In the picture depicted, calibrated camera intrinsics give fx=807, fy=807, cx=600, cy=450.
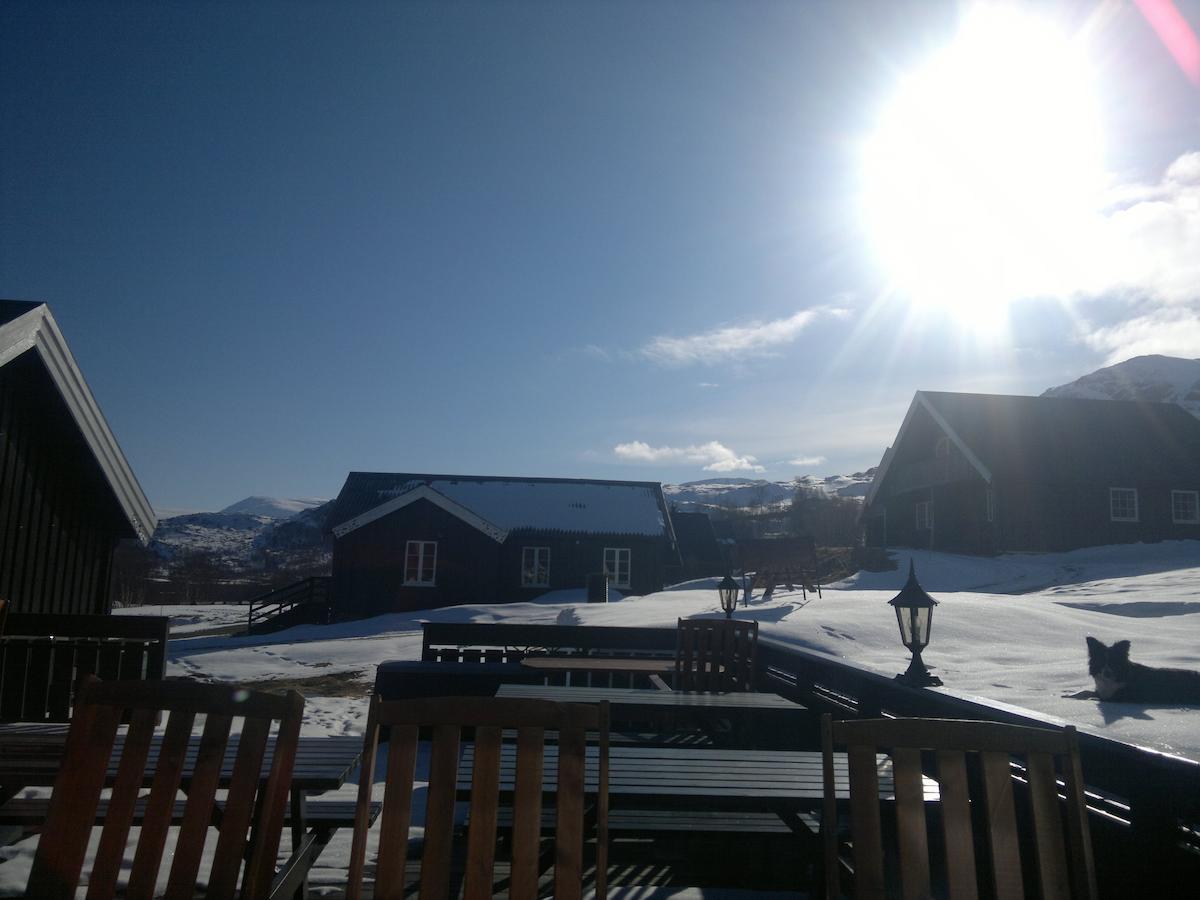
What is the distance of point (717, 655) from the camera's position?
630 cm

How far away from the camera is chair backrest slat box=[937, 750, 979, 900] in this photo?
1.99m

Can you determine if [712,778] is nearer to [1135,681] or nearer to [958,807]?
[958,807]

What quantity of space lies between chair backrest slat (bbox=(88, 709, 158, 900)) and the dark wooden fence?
4843 mm

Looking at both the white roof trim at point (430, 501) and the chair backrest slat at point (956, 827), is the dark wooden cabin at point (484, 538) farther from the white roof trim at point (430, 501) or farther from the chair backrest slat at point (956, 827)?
the chair backrest slat at point (956, 827)

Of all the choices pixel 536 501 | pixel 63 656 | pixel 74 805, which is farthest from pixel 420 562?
pixel 74 805

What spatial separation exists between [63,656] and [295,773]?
4.89m

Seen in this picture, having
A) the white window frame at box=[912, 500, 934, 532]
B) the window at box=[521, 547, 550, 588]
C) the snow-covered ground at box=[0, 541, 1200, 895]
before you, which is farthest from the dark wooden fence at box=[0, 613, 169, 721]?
the white window frame at box=[912, 500, 934, 532]

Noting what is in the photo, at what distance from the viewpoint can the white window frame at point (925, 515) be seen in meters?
28.8

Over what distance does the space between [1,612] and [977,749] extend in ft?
16.9

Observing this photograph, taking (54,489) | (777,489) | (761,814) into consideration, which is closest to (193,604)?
(54,489)

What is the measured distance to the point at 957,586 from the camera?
837 inches

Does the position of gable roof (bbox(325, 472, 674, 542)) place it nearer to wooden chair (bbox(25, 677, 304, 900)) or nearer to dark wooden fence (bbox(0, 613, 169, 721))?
dark wooden fence (bbox(0, 613, 169, 721))

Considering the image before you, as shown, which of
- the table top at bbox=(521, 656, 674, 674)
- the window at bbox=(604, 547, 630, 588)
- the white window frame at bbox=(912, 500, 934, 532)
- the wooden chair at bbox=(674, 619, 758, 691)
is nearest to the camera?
the wooden chair at bbox=(674, 619, 758, 691)

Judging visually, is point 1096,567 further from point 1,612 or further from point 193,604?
point 193,604
